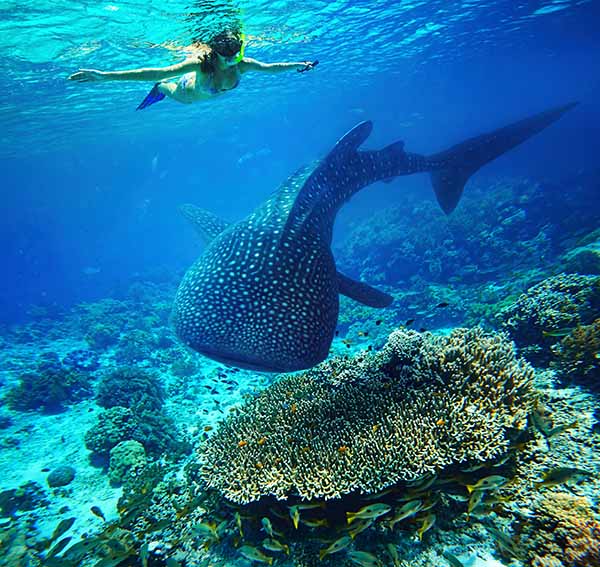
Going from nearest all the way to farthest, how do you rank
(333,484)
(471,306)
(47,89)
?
(333,484) → (471,306) → (47,89)

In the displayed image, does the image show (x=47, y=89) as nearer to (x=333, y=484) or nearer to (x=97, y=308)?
(x=97, y=308)

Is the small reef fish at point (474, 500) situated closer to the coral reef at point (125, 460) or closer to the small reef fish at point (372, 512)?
the small reef fish at point (372, 512)

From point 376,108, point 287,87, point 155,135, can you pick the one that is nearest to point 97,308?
point 287,87

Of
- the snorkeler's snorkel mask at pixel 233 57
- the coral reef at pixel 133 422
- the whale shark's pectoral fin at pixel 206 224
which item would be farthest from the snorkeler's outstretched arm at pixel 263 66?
the coral reef at pixel 133 422

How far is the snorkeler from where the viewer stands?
99.9 inches

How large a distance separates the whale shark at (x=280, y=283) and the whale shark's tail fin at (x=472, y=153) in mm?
2466

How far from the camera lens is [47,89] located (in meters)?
22.7

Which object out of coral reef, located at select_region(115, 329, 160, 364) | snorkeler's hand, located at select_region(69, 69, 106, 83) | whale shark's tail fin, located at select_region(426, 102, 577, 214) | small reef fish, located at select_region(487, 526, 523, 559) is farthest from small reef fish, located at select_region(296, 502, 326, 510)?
coral reef, located at select_region(115, 329, 160, 364)

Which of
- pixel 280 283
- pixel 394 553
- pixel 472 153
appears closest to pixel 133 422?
→ pixel 280 283

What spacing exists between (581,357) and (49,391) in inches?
573

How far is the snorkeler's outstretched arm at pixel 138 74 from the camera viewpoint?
2.20 meters

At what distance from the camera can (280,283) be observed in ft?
13.9

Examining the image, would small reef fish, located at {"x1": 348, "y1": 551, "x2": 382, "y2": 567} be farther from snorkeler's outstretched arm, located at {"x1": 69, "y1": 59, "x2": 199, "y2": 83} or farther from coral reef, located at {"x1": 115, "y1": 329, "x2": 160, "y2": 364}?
coral reef, located at {"x1": 115, "y1": 329, "x2": 160, "y2": 364}

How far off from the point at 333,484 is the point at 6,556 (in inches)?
205
